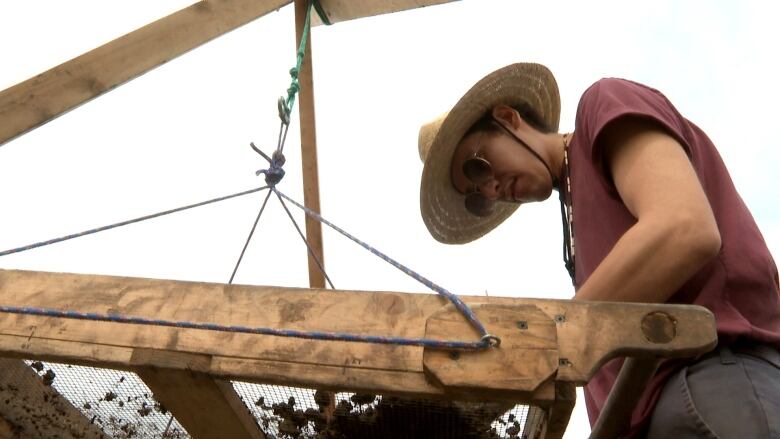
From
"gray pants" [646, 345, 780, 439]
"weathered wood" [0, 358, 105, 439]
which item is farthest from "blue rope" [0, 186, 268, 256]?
"gray pants" [646, 345, 780, 439]

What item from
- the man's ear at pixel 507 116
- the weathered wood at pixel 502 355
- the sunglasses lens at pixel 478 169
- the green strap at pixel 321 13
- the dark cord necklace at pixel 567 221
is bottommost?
the weathered wood at pixel 502 355

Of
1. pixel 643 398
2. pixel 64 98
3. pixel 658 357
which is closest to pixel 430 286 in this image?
pixel 658 357

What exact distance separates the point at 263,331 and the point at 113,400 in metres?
0.64

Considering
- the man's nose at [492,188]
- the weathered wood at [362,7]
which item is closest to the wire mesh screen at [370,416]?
→ the man's nose at [492,188]

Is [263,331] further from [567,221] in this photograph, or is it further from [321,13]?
[321,13]

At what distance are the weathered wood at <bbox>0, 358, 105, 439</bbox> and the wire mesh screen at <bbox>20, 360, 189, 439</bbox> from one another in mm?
19

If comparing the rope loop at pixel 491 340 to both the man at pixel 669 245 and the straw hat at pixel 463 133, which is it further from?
the straw hat at pixel 463 133

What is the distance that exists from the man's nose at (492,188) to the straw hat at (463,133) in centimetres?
16

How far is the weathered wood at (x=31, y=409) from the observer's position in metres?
1.38

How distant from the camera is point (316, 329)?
1.01 meters

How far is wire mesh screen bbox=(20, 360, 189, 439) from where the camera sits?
1381mm

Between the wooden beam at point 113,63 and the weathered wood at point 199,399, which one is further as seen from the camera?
the wooden beam at point 113,63

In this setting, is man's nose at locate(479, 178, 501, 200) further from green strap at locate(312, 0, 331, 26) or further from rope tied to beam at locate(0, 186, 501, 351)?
green strap at locate(312, 0, 331, 26)

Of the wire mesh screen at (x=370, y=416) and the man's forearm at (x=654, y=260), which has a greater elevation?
the man's forearm at (x=654, y=260)
